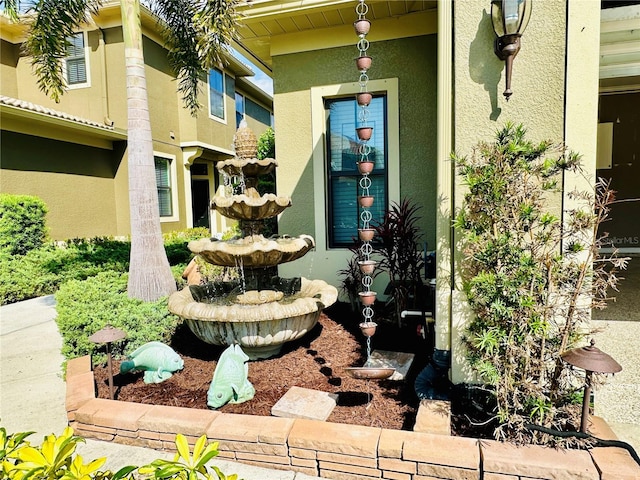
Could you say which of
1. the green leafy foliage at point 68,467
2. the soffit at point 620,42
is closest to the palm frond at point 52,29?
the green leafy foliage at point 68,467

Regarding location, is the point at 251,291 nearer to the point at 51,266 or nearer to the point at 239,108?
the point at 51,266

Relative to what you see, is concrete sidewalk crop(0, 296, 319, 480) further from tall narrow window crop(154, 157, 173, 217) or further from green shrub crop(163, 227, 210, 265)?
tall narrow window crop(154, 157, 173, 217)

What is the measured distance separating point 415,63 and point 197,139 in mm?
10289

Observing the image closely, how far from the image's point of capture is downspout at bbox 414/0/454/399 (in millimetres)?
3342

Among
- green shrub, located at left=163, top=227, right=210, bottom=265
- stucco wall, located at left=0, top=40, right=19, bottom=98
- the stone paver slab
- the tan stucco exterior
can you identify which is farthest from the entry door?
the stone paver slab

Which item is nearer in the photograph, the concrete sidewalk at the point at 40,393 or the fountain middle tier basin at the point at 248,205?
the concrete sidewalk at the point at 40,393

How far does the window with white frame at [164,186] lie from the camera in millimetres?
13208

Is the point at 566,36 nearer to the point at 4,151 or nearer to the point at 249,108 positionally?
the point at 4,151

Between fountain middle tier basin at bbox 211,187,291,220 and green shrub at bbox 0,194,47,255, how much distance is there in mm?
6757

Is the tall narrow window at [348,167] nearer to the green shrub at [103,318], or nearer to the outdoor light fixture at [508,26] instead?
the green shrub at [103,318]

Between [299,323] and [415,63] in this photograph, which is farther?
[415,63]

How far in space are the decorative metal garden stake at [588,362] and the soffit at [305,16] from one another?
4865mm

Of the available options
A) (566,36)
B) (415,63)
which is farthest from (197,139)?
(566,36)

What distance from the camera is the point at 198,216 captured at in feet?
56.1
